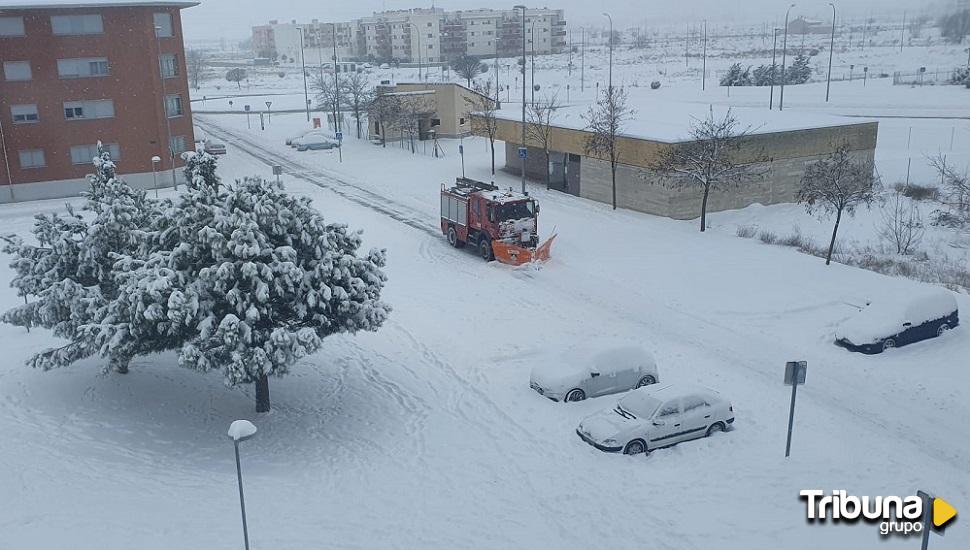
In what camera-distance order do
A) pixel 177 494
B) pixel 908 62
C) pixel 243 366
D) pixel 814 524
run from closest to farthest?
pixel 814 524 → pixel 177 494 → pixel 243 366 → pixel 908 62

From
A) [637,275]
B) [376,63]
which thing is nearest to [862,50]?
[376,63]

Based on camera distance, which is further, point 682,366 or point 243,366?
point 682,366

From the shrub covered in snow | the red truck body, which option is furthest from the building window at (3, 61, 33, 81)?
the shrub covered in snow

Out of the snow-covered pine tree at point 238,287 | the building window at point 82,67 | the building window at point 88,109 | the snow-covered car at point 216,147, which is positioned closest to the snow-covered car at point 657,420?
the snow-covered pine tree at point 238,287

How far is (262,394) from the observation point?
17734 mm

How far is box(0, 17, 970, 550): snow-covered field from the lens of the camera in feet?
43.6

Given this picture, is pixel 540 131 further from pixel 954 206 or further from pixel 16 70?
pixel 16 70

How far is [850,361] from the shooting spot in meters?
19.8

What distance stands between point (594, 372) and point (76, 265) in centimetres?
1182

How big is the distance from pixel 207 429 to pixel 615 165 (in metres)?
24.8

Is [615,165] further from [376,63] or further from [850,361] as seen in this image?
[376,63]

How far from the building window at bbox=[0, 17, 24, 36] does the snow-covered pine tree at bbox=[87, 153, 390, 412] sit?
31254mm

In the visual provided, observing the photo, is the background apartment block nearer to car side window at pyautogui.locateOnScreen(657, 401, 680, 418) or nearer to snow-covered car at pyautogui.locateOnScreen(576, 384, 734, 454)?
snow-covered car at pyautogui.locateOnScreen(576, 384, 734, 454)

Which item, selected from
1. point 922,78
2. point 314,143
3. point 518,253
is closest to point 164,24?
point 314,143
